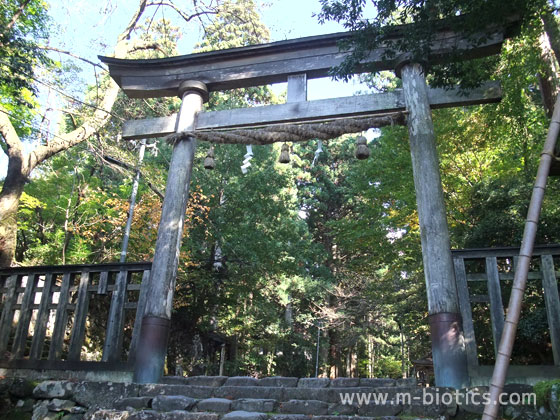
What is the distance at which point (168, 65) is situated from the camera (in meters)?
6.31

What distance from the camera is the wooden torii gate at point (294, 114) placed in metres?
4.40

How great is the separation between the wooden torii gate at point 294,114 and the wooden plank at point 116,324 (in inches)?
15.7

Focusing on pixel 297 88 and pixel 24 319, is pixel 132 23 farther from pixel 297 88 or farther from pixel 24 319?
pixel 24 319

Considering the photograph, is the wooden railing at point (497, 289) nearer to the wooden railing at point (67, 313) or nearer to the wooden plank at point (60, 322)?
the wooden railing at point (67, 313)

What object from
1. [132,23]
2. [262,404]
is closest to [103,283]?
[262,404]

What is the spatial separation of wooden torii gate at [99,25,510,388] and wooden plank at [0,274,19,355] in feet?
7.04

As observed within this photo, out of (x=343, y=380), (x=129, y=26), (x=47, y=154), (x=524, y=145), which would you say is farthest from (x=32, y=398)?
(x=524, y=145)

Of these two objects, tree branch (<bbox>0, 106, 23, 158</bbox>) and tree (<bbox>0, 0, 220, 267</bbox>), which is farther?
tree branch (<bbox>0, 106, 23, 158</bbox>)

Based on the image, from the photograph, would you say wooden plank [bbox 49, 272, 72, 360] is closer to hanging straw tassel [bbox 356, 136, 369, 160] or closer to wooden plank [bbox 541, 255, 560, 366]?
hanging straw tassel [bbox 356, 136, 369, 160]

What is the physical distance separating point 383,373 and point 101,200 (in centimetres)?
1735

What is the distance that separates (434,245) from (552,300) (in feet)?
4.05

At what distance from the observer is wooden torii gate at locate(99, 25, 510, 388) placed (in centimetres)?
440

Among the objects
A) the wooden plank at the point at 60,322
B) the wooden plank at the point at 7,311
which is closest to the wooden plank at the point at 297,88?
the wooden plank at the point at 60,322

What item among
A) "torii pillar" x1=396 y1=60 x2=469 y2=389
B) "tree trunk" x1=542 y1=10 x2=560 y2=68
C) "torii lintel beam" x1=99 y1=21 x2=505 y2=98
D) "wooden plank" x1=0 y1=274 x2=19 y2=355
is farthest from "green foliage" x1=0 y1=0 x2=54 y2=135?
"tree trunk" x1=542 y1=10 x2=560 y2=68
